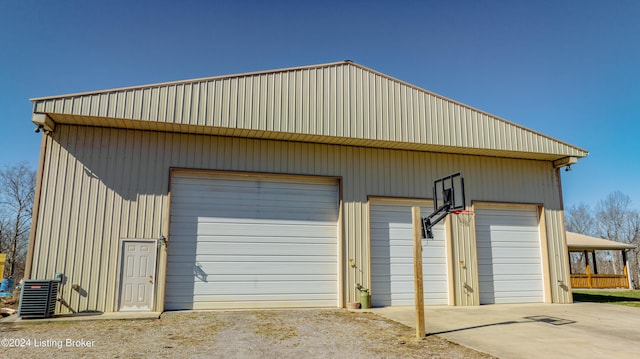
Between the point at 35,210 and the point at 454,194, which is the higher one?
the point at 454,194

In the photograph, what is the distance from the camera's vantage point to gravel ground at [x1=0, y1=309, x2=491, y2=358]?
594cm

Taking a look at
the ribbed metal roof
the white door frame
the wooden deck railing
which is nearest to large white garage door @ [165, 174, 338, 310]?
the white door frame

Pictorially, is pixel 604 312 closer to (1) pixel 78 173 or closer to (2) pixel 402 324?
(2) pixel 402 324

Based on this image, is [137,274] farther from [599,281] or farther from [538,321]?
[599,281]

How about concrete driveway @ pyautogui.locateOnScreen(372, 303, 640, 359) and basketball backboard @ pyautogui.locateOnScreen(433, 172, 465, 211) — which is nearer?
concrete driveway @ pyautogui.locateOnScreen(372, 303, 640, 359)

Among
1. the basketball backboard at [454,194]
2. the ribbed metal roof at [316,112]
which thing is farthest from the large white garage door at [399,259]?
the basketball backboard at [454,194]

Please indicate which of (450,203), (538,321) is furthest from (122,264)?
(538,321)

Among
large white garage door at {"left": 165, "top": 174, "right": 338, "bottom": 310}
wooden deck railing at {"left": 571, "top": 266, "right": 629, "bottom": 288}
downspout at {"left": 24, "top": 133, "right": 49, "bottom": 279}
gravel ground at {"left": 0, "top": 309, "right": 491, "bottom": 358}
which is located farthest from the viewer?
wooden deck railing at {"left": 571, "top": 266, "right": 629, "bottom": 288}

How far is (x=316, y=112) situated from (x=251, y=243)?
12.9 ft

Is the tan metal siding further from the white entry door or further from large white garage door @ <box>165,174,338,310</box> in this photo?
large white garage door @ <box>165,174,338,310</box>

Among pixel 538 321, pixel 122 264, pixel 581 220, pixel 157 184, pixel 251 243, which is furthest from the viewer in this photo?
pixel 581 220

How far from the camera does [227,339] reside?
270 inches

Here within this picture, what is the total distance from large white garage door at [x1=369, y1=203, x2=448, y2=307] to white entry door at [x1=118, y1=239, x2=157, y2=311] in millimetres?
5796

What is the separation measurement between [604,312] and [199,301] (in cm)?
1047
